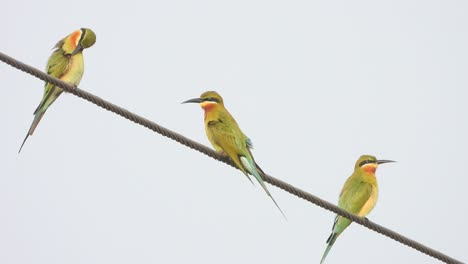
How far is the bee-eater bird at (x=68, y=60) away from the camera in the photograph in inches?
243

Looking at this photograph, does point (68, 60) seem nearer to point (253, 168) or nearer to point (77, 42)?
point (77, 42)

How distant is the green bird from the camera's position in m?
7.10

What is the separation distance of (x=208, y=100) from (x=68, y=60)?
1.07m

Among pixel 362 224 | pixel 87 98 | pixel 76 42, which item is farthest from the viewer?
pixel 76 42

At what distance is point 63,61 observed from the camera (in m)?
6.48

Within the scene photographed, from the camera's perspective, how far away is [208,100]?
249 inches

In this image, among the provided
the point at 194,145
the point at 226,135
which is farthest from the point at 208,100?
the point at 194,145

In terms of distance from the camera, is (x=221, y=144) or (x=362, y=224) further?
(x=221, y=144)

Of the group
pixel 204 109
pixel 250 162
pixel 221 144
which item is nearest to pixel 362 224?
pixel 250 162

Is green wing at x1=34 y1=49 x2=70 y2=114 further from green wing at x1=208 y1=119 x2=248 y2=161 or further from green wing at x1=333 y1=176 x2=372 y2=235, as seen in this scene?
green wing at x1=333 y1=176 x2=372 y2=235

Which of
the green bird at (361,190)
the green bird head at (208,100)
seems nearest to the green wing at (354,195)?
the green bird at (361,190)

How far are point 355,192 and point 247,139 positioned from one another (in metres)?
1.71

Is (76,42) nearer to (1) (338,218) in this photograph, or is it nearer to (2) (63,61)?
(2) (63,61)

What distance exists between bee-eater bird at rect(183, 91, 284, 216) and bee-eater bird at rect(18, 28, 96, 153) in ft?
2.96
